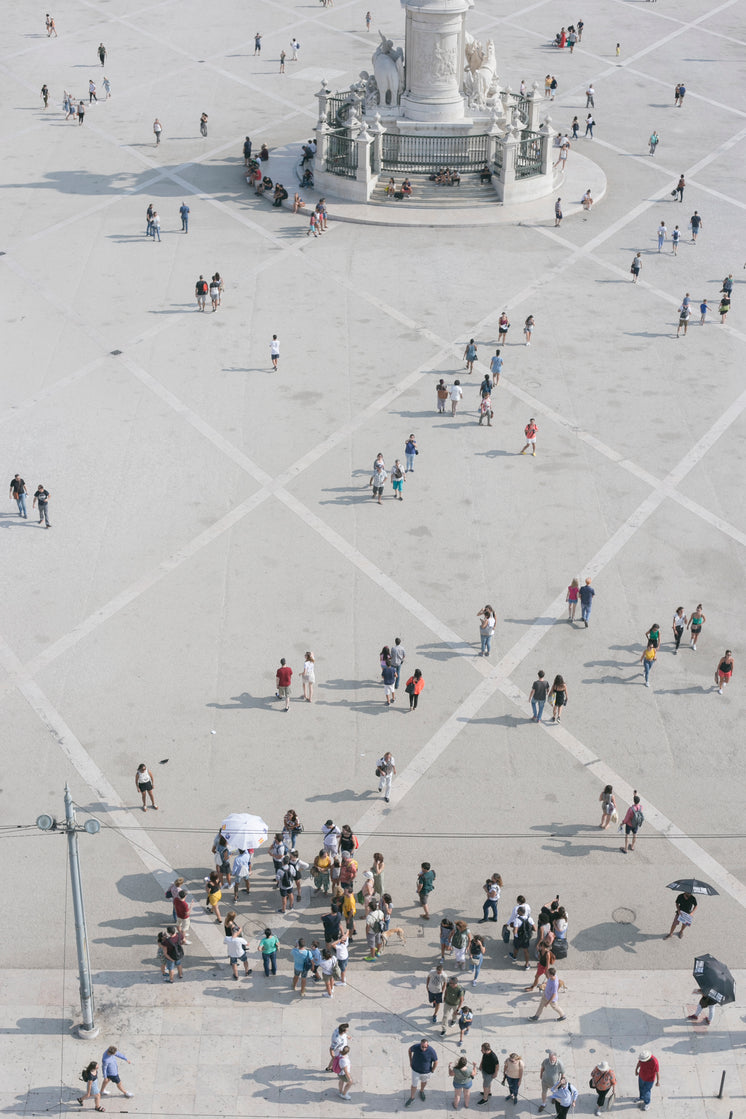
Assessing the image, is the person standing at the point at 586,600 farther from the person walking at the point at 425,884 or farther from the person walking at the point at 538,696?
the person walking at the point at 425,884

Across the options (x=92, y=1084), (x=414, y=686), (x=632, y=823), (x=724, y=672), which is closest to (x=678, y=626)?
(x=724, y=672)

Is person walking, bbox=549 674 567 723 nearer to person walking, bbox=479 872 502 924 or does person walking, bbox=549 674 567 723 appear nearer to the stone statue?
person walking, bbox=479 872 502 924

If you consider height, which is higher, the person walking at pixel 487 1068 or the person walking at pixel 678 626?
the person walking at pixel 678 626

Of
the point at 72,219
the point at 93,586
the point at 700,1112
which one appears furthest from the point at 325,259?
the point at 700,1112

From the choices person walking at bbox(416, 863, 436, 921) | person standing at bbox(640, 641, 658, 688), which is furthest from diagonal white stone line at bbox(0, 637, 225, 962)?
person standing at bbox(640, 641, 658, 688)

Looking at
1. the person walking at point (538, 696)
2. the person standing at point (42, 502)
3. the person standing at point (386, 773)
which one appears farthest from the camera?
the person standing at point (42, 502)

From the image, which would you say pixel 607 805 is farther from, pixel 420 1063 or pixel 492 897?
pixel 420 1063

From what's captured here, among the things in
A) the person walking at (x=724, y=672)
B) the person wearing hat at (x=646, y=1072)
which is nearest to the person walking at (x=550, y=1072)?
the person wearing hat at (x=646, y=1072)

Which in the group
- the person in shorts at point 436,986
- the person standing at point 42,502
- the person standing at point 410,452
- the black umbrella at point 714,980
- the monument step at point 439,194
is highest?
the monument step at point 439,194
